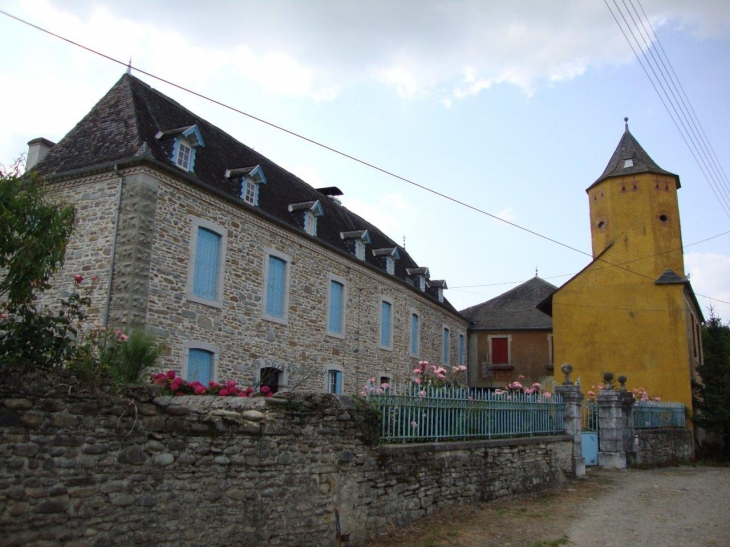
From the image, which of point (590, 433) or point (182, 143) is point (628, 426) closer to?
point (590, 433)

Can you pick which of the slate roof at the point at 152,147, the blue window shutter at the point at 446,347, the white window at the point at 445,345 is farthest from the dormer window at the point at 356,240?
the blue window shutter at the point at 446,347

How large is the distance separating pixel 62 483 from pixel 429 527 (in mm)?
4593

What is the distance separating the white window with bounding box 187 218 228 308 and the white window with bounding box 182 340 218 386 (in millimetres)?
936

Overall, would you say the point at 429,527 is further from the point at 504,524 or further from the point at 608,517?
the point at 608,517

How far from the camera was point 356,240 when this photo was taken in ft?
65.7

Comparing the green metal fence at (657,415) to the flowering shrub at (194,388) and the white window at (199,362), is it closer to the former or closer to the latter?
the white window at (199,362)

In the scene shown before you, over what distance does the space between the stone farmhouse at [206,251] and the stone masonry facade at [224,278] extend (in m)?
0.03

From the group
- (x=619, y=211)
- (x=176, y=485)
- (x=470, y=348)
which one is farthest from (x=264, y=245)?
(x=470, y=348)

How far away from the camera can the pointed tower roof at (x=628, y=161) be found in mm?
21562

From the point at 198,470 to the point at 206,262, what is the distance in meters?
8.56

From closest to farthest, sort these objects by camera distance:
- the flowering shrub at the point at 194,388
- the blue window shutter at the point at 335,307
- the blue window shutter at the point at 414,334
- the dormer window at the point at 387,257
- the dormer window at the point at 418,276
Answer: the flowering shrub at the point at 194,388
the blue window shutter at the point at 335,307
the dormer window at the point at 387,257
the blue window shutter at the point at 414,334
the dormer window at the point at 418,276

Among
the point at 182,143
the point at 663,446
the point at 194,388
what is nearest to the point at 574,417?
the point at 663,446

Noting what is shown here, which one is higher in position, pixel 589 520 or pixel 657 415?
pixel 657 415

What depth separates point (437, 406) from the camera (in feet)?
28.2
